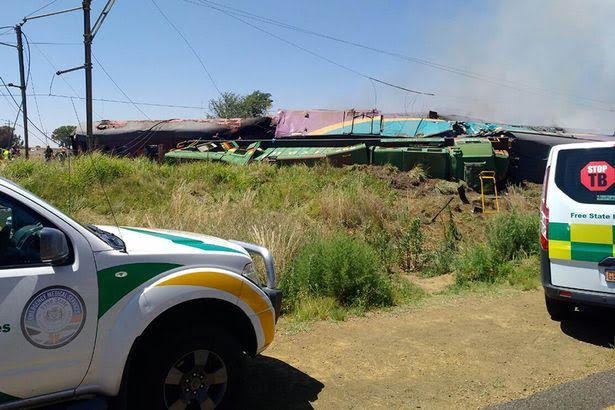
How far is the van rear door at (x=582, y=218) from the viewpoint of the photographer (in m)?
5.45

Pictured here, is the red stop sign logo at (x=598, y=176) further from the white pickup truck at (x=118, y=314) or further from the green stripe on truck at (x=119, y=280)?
the green stripe on truck at (x=119, y=280)

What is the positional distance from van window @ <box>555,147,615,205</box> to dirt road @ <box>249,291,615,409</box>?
1.50 m

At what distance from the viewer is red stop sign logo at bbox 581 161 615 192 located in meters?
5.56

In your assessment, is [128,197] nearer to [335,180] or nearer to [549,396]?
[335,180]

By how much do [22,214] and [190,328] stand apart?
1207 millimetres

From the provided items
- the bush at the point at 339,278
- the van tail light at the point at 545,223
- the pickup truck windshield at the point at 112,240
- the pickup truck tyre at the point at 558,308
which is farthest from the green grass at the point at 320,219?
the pickup truck windshield at the point at 112,240

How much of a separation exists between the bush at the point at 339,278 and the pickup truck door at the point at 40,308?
3820mm

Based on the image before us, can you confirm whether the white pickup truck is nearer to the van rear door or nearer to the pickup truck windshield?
the pickup truck windshield

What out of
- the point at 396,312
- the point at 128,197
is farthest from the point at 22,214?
the point at 128,197

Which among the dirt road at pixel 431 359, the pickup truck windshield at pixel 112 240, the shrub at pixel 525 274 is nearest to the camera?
the pickup truck windshield at pixel 112 240

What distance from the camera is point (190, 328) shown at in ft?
11.5

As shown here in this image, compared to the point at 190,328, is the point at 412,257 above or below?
below

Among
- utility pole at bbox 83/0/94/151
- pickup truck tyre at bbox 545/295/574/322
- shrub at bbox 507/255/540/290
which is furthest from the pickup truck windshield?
utility pole at bbox 83/0/94/151

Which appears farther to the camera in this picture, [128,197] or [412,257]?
[128,197]
